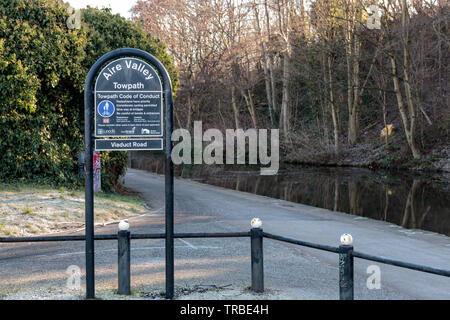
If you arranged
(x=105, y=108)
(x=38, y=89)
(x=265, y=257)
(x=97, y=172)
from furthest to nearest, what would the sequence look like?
(x=97, y=172) < (x=38, y=89) < (x=265, y=257) < (x=105, y=108)

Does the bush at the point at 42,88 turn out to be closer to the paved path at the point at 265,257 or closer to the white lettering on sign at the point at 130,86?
the paved path at the point at 265,257

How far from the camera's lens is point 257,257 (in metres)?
6.45

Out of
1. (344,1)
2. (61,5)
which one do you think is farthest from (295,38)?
(61,5)

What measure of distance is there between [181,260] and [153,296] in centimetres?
250

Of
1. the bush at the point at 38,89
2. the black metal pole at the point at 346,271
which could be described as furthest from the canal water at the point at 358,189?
the bush at the point at 38,89

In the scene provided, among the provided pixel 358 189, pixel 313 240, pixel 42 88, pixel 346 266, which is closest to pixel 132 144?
pixel 346 266

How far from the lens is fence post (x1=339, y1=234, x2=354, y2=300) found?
554cm

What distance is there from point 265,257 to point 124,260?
356cm

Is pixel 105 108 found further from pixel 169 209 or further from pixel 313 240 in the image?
pixel 313 240

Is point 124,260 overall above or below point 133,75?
below

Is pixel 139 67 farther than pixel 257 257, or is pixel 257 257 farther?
pixel 139 67

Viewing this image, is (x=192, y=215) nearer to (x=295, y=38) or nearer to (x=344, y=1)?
(x=344, y=1)

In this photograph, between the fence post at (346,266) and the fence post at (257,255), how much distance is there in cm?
112
